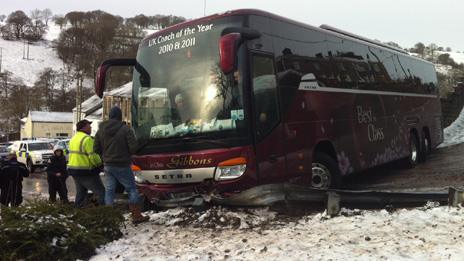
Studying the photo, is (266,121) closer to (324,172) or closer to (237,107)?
(237,107)

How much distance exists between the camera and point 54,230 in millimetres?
5359

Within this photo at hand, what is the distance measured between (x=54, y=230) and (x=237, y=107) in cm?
289

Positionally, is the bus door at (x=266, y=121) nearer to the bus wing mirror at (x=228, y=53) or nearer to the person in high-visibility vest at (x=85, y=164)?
the bus wing mirror at (x=228, y=53)

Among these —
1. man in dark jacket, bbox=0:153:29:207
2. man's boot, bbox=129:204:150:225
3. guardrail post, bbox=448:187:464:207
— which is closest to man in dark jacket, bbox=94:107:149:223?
man's boot, bbox=129:204:150:225

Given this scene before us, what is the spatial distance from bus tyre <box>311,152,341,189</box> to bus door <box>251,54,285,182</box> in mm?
1134

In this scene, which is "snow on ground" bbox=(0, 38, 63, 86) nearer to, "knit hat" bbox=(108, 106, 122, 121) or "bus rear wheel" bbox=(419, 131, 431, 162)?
"bus rear wheel" bbox=(419, 131, 431, 162)

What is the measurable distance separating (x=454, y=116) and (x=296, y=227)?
838 inches

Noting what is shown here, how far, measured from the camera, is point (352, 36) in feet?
35.9

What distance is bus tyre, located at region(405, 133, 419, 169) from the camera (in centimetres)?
1354

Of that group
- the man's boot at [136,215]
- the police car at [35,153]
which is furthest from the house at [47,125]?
the man's boot at [136,215]

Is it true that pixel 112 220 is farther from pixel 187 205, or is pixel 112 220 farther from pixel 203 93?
pixel 203 93

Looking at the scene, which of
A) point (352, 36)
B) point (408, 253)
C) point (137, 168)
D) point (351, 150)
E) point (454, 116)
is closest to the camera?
point (408, 253)

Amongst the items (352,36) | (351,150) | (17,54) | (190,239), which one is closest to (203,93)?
(190,239)

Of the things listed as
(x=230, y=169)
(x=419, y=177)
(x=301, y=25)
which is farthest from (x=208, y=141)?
(x=419, y=177)
